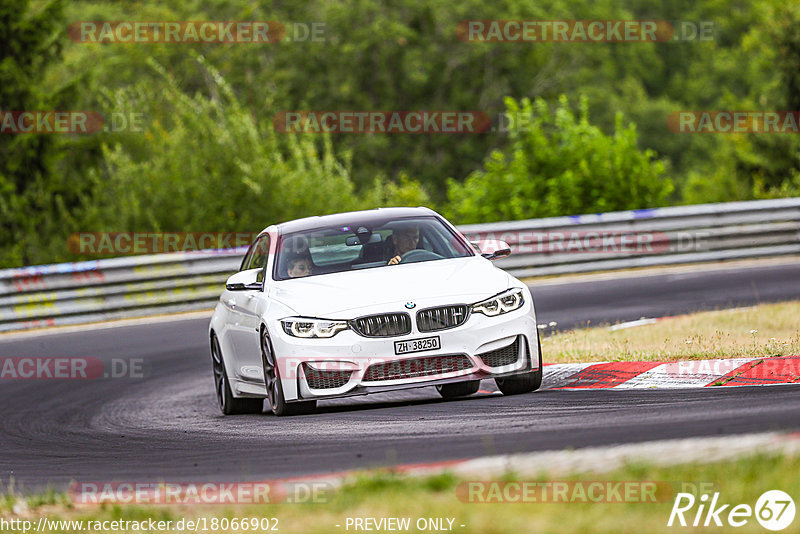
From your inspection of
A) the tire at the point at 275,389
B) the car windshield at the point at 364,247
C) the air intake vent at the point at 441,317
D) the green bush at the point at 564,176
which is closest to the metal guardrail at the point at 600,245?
the green bush at the point at 564,176

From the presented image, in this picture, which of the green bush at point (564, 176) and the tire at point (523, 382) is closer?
the tire at point (523, 382)

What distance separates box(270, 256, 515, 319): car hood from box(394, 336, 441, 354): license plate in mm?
238

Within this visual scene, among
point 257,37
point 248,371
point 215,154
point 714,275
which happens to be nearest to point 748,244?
point 714,275

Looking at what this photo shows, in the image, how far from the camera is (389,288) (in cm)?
952

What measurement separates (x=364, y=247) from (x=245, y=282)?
3.20 feet

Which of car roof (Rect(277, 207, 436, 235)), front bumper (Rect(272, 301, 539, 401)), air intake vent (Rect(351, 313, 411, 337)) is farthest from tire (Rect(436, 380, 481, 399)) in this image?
car roof (Rect(277, 207, 436, 235))

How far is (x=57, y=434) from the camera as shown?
10523 mm

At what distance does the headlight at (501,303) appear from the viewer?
31.0 ft

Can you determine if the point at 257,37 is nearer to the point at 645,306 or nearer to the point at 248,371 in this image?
the point at 645,306

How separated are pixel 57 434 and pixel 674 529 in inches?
273

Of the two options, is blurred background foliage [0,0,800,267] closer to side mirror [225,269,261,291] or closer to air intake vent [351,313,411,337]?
side mirror [225,269,261,291]

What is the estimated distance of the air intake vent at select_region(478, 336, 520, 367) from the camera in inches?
372

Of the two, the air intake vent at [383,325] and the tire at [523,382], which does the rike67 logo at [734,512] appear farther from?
the tire at [523,382]

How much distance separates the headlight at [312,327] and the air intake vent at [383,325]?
0.10 m
